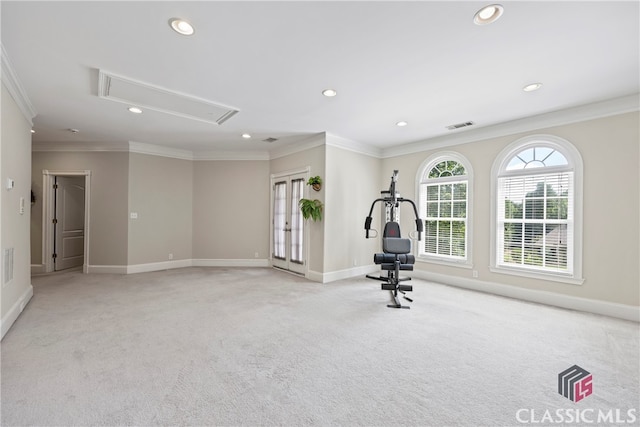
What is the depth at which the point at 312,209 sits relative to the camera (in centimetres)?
515

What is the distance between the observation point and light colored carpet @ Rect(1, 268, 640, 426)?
5.98ft

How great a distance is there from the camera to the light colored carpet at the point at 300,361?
1822 millimetres

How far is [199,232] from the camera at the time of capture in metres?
6.73

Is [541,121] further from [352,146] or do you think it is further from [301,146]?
[301,146]

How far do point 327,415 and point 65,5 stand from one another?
10.9ft

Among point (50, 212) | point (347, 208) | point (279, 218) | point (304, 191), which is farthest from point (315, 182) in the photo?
point (50, 212)


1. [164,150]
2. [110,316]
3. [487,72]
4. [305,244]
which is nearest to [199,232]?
[164,150]

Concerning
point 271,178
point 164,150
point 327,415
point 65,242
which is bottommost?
point 327,415

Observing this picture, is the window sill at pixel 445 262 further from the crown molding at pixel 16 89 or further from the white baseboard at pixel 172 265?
the crown molding at pixel 16 89

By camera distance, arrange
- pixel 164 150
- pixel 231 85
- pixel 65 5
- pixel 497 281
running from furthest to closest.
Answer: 1. pixel 164 150
2. pixel 497 281
3. pixel 231 85
4. pixel 65 5

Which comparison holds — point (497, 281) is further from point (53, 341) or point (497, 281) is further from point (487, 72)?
point (53, 341)

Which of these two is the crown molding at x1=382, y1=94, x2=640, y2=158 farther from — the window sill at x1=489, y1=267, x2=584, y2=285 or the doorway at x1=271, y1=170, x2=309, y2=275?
the doorway at x1=271, y1=170, x2=309, y2=275

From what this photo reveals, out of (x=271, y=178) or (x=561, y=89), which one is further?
(x=271, y=178)

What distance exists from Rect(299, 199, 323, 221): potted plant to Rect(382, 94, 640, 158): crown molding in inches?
91.0
